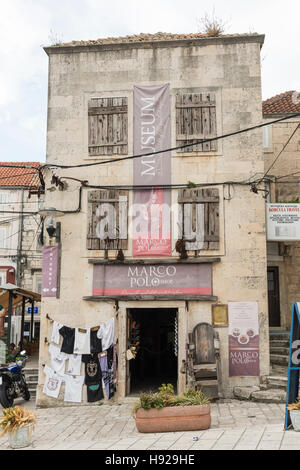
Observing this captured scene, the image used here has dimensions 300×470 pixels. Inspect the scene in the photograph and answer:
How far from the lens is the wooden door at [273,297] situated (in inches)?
637

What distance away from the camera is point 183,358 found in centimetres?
1166

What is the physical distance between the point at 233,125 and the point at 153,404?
293 inches

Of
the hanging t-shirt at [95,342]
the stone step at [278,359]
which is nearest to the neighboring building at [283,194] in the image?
the stone step at [278,359]

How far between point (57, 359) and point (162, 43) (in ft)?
28.7

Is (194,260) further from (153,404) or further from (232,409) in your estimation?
(153,404)

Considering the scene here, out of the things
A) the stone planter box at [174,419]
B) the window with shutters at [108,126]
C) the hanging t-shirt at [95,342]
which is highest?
the window with shutters at [108,126]

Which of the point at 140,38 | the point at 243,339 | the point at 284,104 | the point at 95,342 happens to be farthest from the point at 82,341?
the point at 284,104

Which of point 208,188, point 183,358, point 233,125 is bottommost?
point 183,358

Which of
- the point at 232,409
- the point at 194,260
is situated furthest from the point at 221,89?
the point at 232,409

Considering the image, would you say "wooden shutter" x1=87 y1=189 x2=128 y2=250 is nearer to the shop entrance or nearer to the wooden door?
the shop entrance

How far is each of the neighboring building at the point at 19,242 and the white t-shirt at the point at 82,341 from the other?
15.9 m

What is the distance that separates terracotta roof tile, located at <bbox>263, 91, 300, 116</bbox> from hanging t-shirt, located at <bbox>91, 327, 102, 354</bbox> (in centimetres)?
1021

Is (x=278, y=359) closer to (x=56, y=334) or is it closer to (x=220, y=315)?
(x=220, y=315)

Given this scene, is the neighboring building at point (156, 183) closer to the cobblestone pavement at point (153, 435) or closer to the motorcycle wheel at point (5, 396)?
the motorcycle wheel at point (5, 396)
